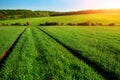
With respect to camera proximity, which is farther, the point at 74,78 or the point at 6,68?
the point at 6,68

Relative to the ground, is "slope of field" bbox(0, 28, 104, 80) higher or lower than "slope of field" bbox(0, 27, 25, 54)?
higher

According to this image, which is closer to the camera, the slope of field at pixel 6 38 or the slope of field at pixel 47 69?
the slope of field at pixel 47 69

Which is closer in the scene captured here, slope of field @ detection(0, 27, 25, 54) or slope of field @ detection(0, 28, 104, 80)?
slope of field @ detection(0, 28, 104, 80)

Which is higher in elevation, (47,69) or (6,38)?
(47,69)

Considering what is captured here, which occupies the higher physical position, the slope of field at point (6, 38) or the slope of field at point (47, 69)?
the slope of field at point (47, 69)

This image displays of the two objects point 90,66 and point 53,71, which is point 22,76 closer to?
point 53,71

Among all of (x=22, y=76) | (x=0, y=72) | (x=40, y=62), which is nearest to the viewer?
(x=22, y=76)

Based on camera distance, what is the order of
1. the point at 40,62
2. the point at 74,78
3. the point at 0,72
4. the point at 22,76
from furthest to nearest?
the point at 40,62
the point at 0,72
the point at 22,76
the point at 74,78

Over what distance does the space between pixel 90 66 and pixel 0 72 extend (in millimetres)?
Answer: 7052

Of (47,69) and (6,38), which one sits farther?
(6,38)

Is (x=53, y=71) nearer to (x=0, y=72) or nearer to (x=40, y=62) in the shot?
(x=40, y=62)

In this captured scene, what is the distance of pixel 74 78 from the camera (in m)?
10.6

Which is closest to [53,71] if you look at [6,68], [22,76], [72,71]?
[72,71]

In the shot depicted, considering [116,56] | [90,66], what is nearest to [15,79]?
[90,66]
